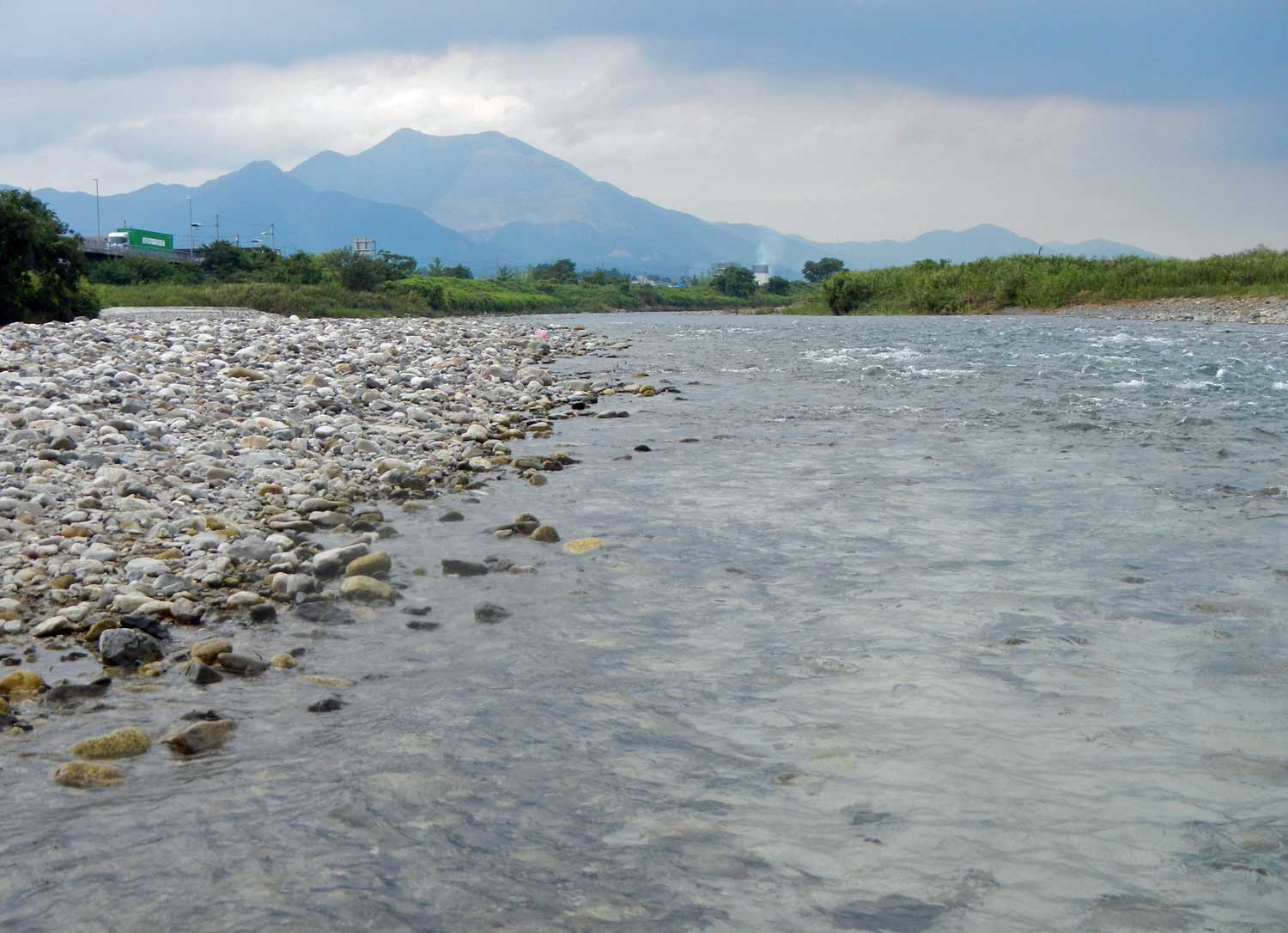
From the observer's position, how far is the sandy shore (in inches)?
1471

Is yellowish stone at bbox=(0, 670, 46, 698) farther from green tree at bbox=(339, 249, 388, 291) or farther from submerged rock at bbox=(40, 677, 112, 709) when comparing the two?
green tree at bbox=(339, 249, 388, 291)

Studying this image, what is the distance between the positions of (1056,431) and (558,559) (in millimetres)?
8012

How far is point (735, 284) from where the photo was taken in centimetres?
12581

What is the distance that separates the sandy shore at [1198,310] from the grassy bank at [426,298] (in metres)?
32.9

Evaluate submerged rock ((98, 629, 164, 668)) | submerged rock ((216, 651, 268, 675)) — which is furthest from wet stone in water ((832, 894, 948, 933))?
submerged rock ((98, 629, 164, 668))

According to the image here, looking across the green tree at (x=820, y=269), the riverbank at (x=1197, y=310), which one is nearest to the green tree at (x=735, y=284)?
the green tree at (x=820, y=269)

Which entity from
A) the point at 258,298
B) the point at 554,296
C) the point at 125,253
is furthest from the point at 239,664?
the point at 554,296

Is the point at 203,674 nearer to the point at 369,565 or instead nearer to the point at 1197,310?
the point at 369,565

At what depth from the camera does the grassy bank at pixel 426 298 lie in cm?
Answer: 4056

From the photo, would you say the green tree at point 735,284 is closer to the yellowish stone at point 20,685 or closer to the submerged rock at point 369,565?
the submerged rock at point 369,565

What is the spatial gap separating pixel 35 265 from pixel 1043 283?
44.1 meters

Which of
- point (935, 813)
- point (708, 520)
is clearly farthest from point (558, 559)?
point (935, 813)

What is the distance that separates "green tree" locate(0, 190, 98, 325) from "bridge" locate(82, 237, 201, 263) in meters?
34.0

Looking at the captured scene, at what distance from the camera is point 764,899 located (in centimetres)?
309
